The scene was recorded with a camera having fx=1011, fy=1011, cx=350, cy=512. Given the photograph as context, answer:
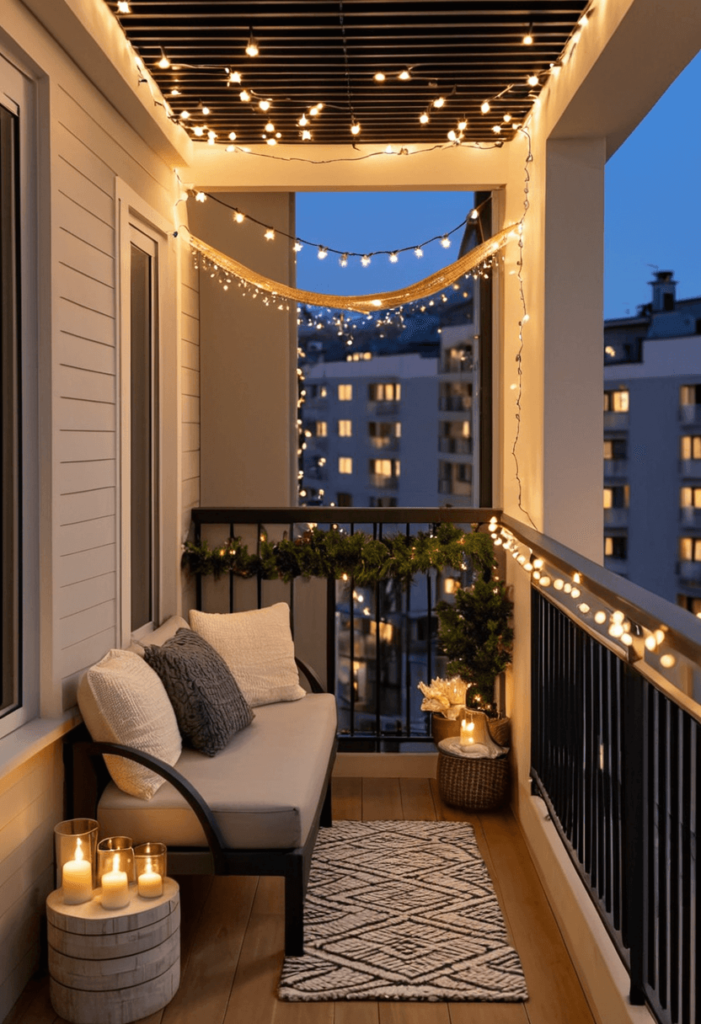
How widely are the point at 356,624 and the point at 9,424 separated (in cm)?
264

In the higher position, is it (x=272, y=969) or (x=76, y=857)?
(x=76, y=857)

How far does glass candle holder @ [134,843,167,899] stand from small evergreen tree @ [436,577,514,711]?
6.59 ft

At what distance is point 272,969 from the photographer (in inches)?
118

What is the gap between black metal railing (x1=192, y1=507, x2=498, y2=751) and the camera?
493 cm

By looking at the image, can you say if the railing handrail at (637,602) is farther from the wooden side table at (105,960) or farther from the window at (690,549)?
the window at (690,549)

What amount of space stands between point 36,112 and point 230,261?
165 cm

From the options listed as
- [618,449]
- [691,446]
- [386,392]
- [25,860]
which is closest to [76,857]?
[25,860]

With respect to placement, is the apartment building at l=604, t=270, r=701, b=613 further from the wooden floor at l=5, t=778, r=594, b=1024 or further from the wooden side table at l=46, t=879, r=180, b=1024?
the wooden side table at l=46, t=879, r=180, b=1024

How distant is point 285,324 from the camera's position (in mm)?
5066

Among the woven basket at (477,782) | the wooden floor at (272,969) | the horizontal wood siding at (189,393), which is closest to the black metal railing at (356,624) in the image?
the horizontal wood siding at (189,393)

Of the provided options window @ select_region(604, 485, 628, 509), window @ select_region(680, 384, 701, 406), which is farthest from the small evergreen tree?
window @ select_region(680, 384, 701, 406)

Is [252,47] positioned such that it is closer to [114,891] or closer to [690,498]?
[114,891]

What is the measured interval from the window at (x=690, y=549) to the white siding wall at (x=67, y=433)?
3.99 metres

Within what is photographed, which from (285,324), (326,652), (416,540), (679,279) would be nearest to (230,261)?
(285,324)
